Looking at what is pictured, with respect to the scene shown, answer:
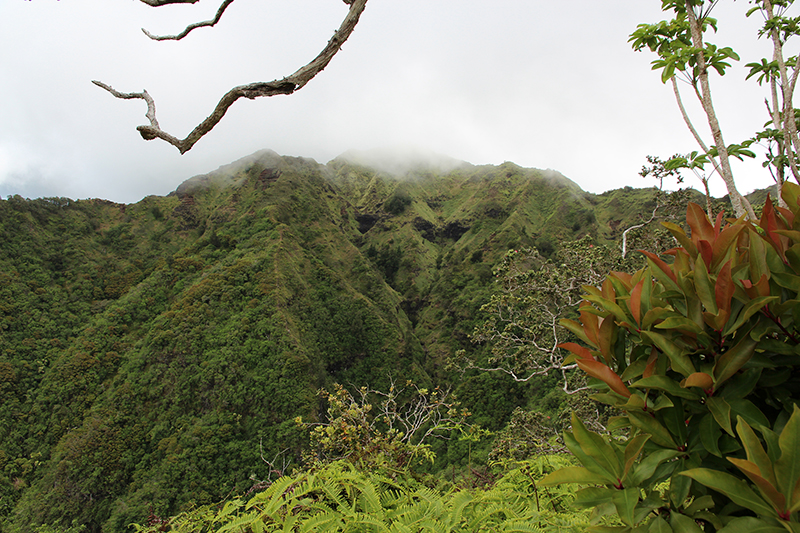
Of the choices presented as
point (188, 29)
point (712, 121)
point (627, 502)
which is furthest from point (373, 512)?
point (712, 121)

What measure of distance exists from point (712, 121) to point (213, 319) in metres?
52.3

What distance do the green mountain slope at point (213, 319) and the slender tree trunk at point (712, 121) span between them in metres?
37.2

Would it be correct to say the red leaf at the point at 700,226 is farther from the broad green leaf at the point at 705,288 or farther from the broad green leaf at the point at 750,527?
the broad green leaf at the point at 750,527

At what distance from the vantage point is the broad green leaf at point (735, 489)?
0.93 m

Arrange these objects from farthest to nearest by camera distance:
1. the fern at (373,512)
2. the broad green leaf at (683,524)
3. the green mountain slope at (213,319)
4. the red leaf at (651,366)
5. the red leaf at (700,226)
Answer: the green mountain slope at (213,319) → the fern at (373,512) → the red leaf at (700,226) → the red leaf at (651,366) → the broad green leaf at (683,524)

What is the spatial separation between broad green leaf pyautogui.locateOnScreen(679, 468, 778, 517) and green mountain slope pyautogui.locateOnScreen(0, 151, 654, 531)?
37936 millimetres

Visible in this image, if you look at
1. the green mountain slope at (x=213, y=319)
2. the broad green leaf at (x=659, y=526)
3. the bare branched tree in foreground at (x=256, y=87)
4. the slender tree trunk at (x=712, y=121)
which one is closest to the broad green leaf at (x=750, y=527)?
the broad green leaf at (x=659, y=526)

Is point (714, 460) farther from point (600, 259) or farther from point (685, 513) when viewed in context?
point (600, 259)

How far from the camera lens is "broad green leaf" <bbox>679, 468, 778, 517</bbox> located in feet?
3.07

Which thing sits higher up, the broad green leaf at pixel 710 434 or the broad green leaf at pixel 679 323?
the broad green leaf at pixel 679 323

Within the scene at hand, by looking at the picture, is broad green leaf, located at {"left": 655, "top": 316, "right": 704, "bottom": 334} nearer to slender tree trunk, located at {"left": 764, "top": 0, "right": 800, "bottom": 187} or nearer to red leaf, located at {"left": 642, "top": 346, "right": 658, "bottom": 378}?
red leaf, located at {"left": 642, "top": 346, "right": 658, "bottom": 378}

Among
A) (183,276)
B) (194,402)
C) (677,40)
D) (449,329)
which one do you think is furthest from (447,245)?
(677,40)

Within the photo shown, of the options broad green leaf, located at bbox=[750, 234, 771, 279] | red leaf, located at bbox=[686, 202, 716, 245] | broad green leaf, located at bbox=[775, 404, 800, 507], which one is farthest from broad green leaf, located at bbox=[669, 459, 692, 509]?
red leaf, located at bbox=[686, 202, 716, 245]

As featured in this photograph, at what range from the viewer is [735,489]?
3.18 feet
